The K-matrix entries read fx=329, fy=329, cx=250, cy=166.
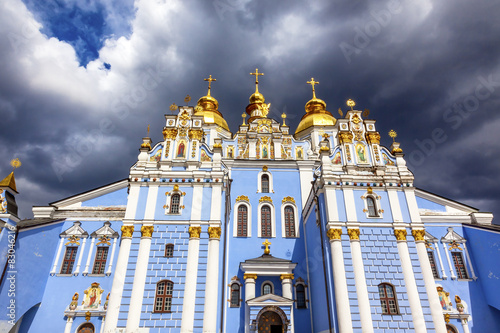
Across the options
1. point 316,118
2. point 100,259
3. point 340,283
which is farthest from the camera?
point 316,118

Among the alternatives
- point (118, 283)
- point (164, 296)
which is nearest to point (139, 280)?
point (118, 283)

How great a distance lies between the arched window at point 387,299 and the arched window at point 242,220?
8.10 meters

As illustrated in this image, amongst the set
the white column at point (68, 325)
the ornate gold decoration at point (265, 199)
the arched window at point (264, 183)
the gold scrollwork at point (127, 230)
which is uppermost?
the arched window at point (264, 183)

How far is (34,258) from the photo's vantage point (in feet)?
59.5

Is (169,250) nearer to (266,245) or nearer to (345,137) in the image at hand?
(266,245)

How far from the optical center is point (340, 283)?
14844 millimetres

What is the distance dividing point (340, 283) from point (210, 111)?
2189cm

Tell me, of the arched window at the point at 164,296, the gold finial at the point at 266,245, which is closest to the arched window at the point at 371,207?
the gold finial at the point at 266,245

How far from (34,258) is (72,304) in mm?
3501

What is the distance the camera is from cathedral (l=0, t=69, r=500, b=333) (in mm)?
15000

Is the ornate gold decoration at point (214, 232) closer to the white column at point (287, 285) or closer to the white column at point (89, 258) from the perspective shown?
the white column at point (287, 285)

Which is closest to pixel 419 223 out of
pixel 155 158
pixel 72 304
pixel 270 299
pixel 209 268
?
pixel 270 299

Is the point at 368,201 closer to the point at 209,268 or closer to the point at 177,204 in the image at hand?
the point at 209,268

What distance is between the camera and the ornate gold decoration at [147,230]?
53.8 feet
